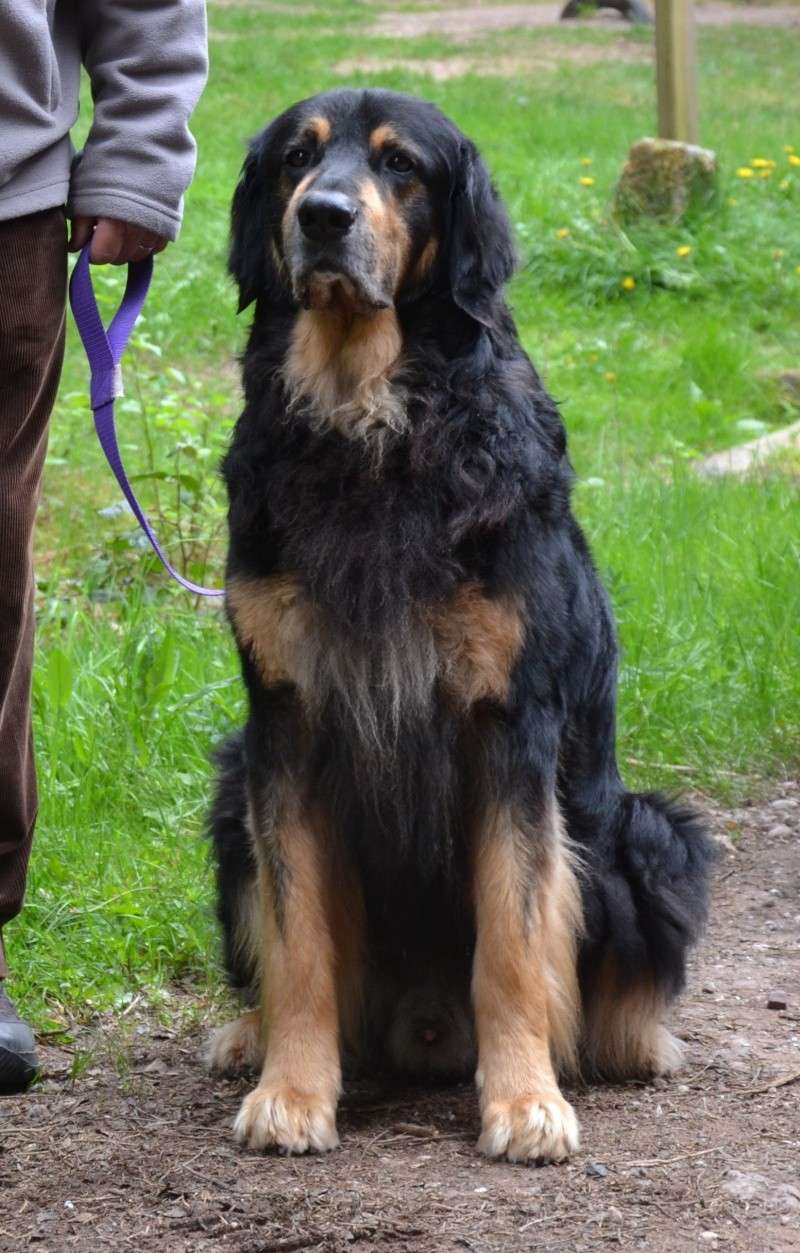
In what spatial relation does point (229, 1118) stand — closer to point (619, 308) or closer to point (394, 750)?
point (394, 750)

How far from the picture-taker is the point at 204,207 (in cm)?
1163

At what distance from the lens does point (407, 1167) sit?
9.29ft

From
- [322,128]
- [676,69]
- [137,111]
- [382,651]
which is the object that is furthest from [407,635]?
[676,69]

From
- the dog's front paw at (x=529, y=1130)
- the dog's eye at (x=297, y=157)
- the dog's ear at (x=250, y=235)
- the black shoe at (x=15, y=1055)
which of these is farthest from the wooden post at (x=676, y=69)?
the dog's front paw at (x=529, y=1130)

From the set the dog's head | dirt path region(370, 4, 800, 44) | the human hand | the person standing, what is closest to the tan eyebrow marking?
the dog's head

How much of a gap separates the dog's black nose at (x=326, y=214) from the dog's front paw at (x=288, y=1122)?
4.95 feet

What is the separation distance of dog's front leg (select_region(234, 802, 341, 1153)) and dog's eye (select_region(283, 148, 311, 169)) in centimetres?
118

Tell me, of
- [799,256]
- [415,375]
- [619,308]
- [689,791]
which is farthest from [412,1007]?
[799,256]

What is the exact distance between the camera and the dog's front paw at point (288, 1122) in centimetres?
291

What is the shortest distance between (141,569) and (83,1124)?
2.82 m

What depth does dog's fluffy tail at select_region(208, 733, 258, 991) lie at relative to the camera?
10.9 feet

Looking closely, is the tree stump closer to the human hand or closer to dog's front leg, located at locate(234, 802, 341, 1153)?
the human hand

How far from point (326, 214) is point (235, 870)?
1314mm

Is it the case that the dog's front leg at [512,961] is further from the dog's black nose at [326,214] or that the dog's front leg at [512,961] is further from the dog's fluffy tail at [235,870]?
the dog's black nose at [326,214]
